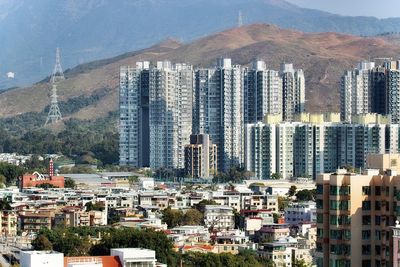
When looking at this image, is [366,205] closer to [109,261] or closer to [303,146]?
[109,261]

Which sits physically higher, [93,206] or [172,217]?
[93,206]

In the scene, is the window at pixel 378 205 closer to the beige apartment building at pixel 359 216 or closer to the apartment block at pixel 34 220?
the beige apartment building at pixel 359 216

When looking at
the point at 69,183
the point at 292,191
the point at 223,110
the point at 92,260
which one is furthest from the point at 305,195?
the point at 92,260

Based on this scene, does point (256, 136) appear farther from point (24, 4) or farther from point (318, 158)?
point (24, 4)

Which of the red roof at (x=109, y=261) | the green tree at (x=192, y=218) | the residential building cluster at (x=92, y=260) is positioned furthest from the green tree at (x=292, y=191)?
the red roof at (x=109, y=261)

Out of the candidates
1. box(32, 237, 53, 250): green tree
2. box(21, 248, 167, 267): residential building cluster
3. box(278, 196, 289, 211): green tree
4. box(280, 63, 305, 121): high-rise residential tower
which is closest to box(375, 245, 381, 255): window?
box(21, 248, 167, 267): residential building cluster

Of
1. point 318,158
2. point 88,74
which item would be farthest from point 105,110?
point 318,158
